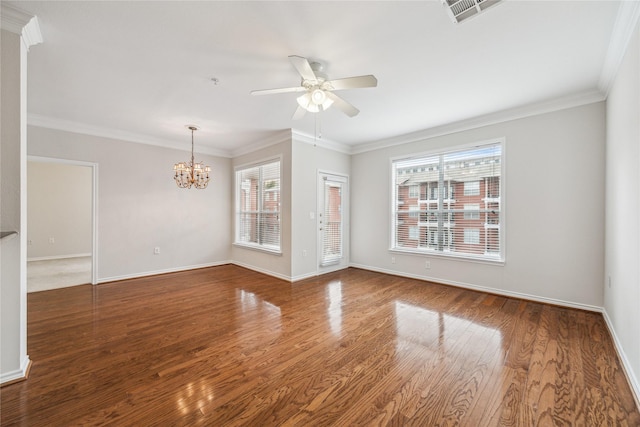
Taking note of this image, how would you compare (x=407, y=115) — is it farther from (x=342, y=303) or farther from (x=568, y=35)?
(x=342, y=303)

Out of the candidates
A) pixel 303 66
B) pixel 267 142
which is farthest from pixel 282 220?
pixel 303 66

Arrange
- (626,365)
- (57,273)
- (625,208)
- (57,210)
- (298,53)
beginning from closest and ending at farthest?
(626,365) < (625,208) < (298,53) < (57,273) < (57,210)

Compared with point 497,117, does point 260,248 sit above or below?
below

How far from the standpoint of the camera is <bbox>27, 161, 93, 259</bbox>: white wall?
655 cm

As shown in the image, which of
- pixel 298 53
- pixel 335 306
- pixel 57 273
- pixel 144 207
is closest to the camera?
pixel 298 53

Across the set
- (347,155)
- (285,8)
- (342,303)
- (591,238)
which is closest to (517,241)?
(591,238)

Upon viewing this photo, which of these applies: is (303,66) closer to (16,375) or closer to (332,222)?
(16,375)

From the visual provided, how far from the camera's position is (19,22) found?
193cm

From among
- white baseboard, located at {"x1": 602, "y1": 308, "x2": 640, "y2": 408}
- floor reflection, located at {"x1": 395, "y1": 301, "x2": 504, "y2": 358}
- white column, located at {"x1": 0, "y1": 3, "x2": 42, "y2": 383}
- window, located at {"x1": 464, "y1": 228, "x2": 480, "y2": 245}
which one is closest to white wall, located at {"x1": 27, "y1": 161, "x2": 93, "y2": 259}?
white column, located at {"x1": 0, "y1": 3, "x2": 42, "y2": 383}

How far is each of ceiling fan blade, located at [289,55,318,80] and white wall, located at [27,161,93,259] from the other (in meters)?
7.06

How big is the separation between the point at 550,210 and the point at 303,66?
3.64 meters

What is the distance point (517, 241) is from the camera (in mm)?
3746

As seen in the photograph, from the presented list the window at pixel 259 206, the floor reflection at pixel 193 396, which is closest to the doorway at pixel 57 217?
the window at pixel 259 206

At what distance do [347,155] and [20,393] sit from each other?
543cm
